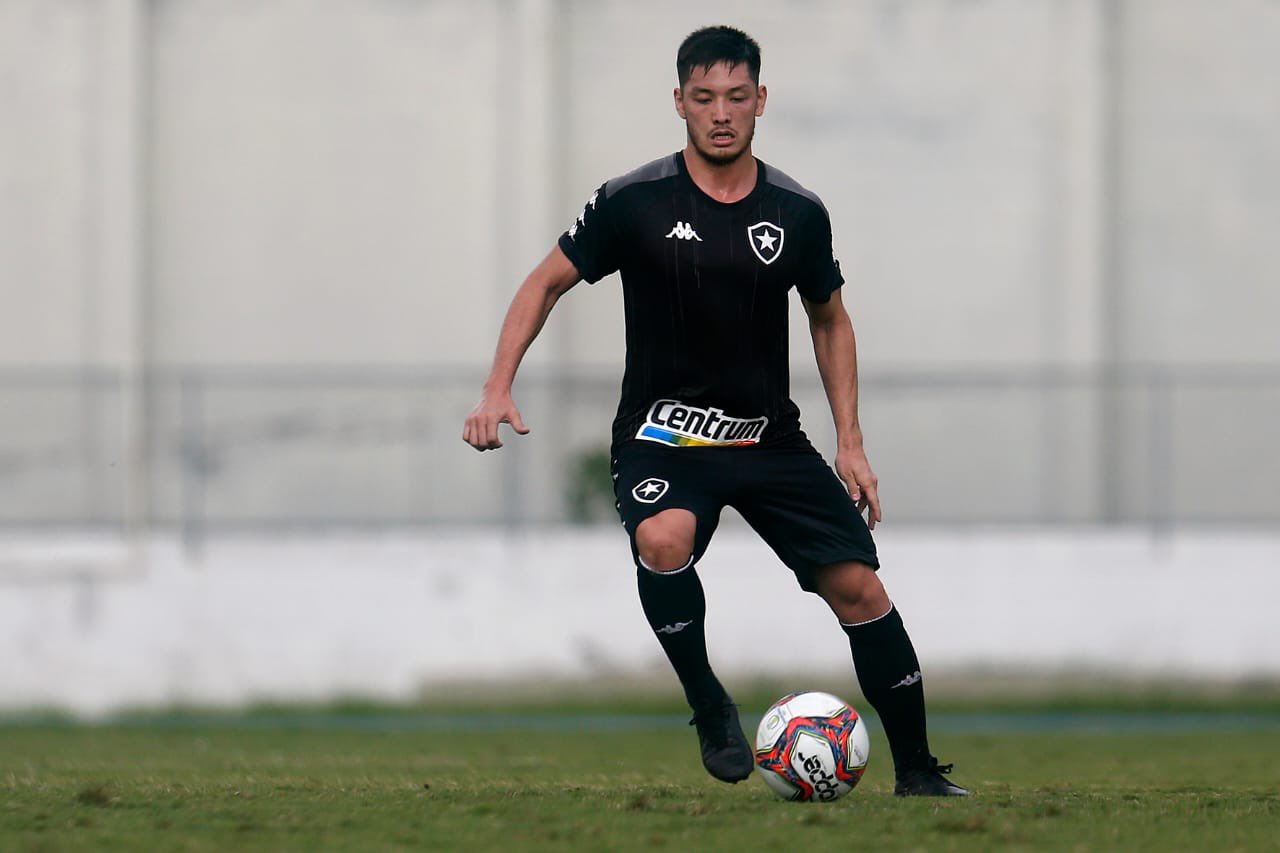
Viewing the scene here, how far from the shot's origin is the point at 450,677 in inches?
554

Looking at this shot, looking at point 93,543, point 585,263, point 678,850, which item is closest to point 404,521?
point 93,543

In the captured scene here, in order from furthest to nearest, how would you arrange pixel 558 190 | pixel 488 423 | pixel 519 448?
pixel 558 190 → pixel 519 448 → pixel 488 423

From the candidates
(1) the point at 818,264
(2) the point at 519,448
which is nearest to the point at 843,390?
(1) the point at 818,264

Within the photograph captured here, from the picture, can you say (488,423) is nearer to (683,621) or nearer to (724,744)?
(683,621)

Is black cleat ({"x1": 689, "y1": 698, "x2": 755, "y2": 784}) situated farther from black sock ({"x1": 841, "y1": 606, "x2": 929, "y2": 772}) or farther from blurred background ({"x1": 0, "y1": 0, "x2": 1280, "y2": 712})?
blurred background ({"x1": 0, "y1": 0, "x2": 1280, "y2": 712})

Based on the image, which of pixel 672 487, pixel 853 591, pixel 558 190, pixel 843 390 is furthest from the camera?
pixel 558 190

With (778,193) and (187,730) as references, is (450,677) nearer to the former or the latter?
(187,730)

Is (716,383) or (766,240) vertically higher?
(766,240)

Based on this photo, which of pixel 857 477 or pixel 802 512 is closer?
pixel 802 512

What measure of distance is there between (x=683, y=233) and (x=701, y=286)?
17 centimetres

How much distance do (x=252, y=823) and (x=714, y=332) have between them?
1956 millimetres

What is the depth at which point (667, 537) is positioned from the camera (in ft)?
19.6

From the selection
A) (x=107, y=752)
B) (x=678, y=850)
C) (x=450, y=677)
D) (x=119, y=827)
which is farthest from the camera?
(x=450, y=677)

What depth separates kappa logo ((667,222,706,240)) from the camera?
20.0 ft
